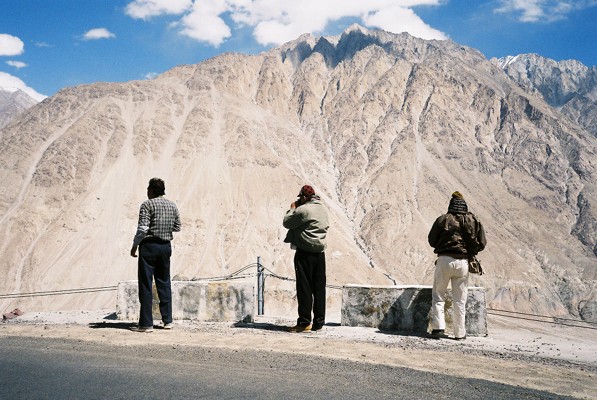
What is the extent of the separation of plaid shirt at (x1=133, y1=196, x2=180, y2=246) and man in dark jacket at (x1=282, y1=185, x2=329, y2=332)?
1451mm

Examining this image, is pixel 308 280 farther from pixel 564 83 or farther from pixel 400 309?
pixel 564 83

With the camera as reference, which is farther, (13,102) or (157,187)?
(13,102)

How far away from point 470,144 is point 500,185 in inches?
289

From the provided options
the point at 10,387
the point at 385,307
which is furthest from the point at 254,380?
the point at 385,307

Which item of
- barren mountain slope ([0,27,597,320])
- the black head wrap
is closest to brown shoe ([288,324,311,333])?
the black head wrap

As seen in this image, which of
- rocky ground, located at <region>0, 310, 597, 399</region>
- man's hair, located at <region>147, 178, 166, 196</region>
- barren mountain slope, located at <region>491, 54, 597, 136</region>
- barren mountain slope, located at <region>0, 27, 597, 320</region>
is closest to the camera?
rocky ground, located at <region>0, 310, 597, 399</region>

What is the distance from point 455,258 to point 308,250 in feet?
5.94

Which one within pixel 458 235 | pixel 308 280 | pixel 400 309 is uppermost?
pixel 458 235

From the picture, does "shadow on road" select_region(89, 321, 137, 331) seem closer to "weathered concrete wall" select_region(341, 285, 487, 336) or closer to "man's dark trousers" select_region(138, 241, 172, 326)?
"man's dark trousers" select_region(138, 241, 172, 326)

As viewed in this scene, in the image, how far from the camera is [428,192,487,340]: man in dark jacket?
6.45 meters

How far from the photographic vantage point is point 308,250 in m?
6.75

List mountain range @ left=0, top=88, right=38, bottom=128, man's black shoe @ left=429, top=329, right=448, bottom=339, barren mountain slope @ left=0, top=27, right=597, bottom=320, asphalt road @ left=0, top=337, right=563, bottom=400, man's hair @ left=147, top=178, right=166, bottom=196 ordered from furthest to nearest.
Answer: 1. mountain range @ left=0, top=88, right=38, bottom=128
2. barren mountain slope @ left=0, top=27, right=597, bottom=320
3. man's hair @ left=147, top=178, right=166, bottom=196
4. man's black shoe @ left=429, top=329, right=448, bottom=339
5. asphalt road @ left=0, top=337, right=563, bottom=400

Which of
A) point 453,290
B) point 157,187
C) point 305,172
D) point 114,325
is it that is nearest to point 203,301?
point 114,325

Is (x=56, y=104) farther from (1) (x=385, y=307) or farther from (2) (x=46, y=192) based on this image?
(1) (x=385, y=307)
